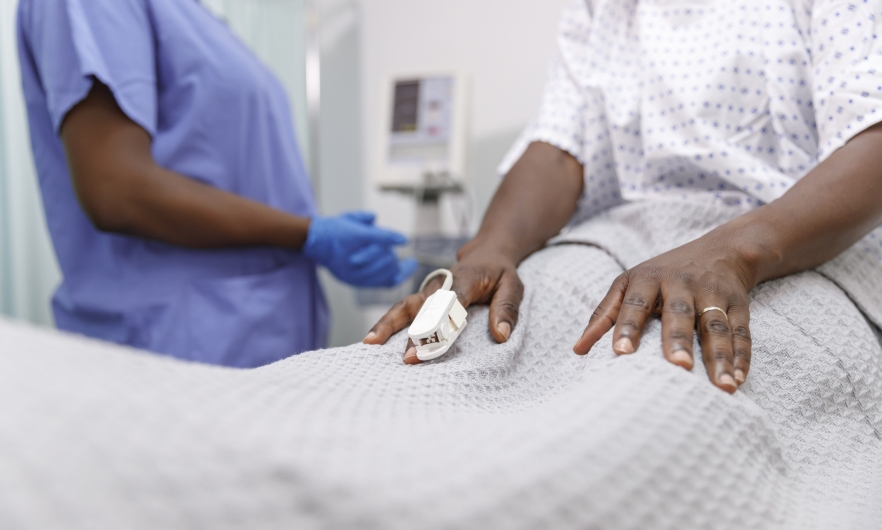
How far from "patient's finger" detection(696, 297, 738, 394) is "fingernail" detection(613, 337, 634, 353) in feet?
0.15

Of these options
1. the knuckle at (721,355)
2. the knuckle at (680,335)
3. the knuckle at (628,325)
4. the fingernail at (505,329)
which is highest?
the knuckle at (680,335)

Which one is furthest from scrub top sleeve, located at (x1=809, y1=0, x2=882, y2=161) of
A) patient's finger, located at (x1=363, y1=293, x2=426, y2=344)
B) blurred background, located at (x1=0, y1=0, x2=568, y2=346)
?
blurred background, located at (x1=0, y1=0, x2=568, y2=346)

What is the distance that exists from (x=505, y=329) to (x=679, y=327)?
142 mm

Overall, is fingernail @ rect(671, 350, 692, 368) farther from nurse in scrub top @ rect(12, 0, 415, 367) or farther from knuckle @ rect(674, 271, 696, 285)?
nurse in scrub top @ rect(12, 0, 415, 367)

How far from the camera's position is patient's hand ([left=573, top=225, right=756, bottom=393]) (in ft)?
1.19

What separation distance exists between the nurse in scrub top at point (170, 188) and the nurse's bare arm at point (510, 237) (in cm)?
36

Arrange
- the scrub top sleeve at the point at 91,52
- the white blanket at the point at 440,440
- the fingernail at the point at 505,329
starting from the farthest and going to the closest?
the scrub top sleeve at the point at 91,52
the fingernail at the point at 505,329
the white blanket at the point at 440,440

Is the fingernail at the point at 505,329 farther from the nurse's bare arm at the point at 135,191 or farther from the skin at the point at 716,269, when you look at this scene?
the nurse's bare arm at the point at 135,191

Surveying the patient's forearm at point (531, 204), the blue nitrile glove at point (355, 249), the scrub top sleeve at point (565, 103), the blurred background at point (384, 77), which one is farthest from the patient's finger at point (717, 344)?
the blurred background at point (384, 77)

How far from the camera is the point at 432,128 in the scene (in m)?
1.74

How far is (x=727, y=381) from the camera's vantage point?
343 millimetres

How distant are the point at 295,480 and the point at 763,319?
1.25ft

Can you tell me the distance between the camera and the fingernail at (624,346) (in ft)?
1.21

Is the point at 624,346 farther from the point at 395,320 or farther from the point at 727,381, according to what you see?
the point at 395,320
